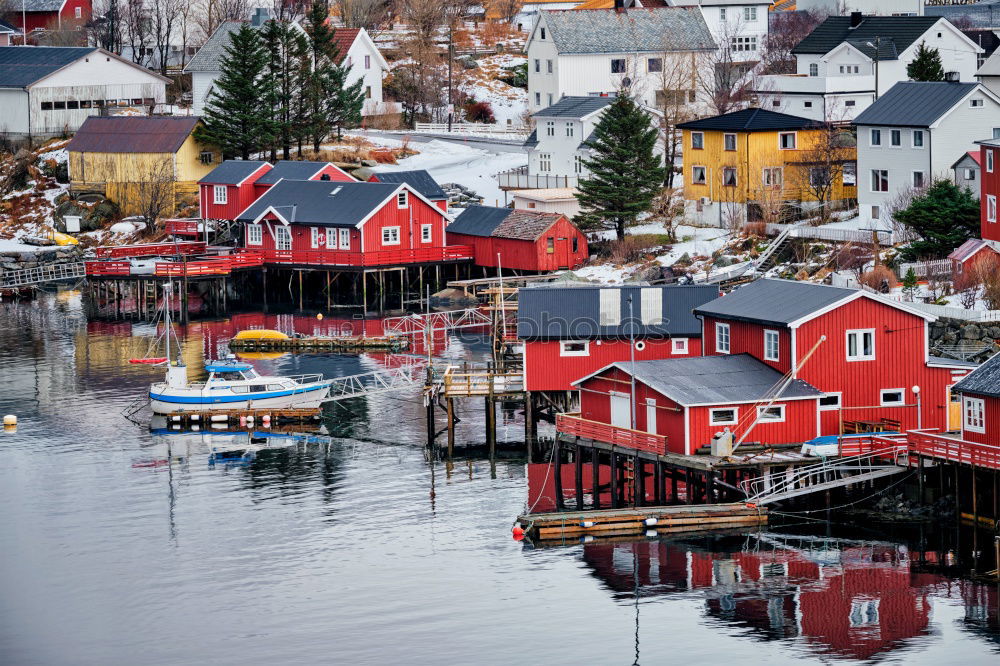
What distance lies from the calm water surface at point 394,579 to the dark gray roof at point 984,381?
425 cm

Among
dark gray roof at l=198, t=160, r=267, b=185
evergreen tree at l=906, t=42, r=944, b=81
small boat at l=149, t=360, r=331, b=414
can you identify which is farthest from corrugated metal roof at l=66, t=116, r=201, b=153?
small boat at l=149, t=360, r=331, b=414

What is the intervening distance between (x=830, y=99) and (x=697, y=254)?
54.8 ft

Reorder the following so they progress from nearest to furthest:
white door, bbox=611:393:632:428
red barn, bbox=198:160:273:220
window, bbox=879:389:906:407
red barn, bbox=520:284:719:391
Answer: window, bbox=879:389:906:407 < white door, bbox=611:393:632:428 < red barn, bbox=520:284:719:391 < red barn, bbox=198:160:273:220

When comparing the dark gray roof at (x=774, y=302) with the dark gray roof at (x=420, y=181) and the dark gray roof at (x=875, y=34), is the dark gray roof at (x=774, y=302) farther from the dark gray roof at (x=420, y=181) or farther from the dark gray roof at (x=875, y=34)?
the dark gray roof at (x=875, y=34)

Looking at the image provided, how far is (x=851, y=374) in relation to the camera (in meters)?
55.9

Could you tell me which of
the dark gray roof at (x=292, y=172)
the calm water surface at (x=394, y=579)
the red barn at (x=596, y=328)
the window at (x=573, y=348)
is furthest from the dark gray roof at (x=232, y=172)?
the window at (x=573, y=348)

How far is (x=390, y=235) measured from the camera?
339 ft

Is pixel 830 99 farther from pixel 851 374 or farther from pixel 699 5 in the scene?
pixel 851 374

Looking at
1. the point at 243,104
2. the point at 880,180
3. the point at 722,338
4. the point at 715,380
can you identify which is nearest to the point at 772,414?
the point at 715,380

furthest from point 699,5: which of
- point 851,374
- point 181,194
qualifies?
point 851,374

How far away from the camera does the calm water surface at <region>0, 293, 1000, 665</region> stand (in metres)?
45.0

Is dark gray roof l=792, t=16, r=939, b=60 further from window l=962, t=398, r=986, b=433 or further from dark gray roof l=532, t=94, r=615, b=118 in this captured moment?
window l=962, t=398, r=986, b=433

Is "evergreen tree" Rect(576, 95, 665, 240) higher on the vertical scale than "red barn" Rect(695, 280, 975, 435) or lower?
higher

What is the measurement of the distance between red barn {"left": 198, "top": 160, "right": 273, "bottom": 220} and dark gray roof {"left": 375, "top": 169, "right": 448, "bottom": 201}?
26.7 ft
